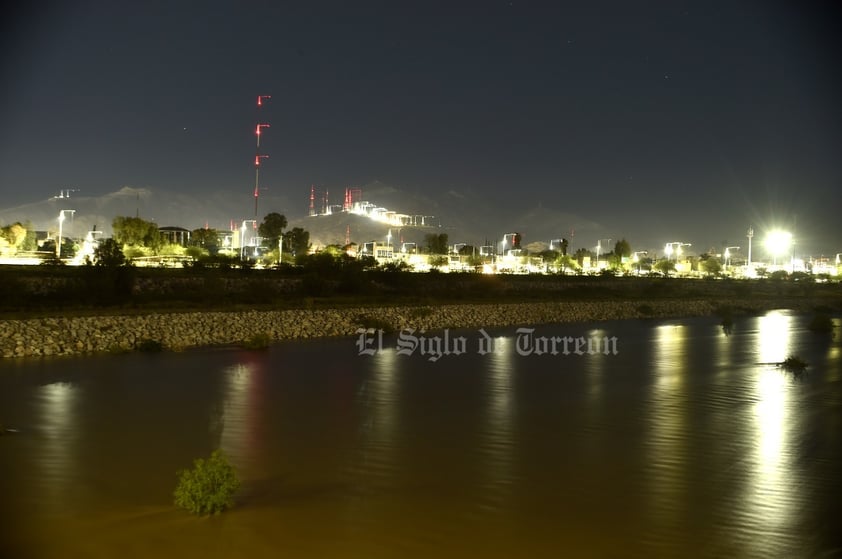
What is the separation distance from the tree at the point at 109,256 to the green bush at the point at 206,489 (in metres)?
26.3

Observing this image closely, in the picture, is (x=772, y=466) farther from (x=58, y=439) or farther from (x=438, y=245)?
(x=438, y=245)

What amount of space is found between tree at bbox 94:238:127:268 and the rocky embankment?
8.72 m

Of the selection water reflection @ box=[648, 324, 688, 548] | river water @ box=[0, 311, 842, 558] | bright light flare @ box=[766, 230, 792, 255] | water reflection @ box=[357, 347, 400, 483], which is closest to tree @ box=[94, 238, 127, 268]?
river water @ box=[0, 311, 842, 558]

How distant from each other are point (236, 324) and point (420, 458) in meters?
15.8

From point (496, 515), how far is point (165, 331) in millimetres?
16805

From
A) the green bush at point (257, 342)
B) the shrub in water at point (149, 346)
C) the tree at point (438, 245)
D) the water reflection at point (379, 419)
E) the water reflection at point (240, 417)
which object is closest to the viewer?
the water reflection at point (379, 419)

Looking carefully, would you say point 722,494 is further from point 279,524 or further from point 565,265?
point 565,265

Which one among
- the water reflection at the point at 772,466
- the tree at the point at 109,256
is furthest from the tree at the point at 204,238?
the water reflection at the point at 772,466

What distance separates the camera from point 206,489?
24.3 feet

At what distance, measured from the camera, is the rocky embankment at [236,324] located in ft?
65.0

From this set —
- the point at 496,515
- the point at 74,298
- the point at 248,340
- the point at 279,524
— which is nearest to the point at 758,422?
the point at 496,515

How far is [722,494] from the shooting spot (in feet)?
28.8

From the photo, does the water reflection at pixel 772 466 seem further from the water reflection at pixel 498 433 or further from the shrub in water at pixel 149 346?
the shrub in water at pixel 149 346

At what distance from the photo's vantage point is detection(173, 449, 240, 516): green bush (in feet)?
24.3
